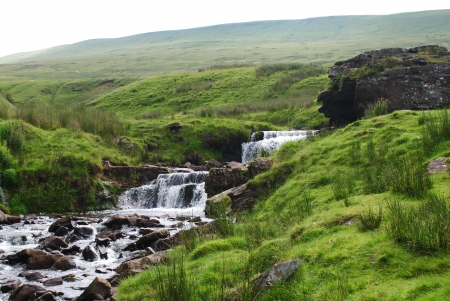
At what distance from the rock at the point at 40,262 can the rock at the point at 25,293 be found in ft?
6.86

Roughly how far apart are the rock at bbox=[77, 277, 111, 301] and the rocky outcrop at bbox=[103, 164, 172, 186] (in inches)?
554

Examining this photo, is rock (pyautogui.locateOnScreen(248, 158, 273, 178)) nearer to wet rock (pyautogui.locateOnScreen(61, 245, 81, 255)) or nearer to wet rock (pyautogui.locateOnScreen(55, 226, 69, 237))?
wet rock (pyautogui.locateOnScreen(61, 245, 81, 255))

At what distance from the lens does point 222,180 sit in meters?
17.8

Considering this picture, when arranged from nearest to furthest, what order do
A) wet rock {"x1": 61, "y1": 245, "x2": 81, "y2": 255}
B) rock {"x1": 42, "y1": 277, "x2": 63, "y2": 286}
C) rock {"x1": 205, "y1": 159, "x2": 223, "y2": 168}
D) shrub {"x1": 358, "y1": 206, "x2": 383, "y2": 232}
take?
1. shrub {"x1": 358, "y1": 206, "x2": 383, "y2": 232}
2. rock {"x1": 42, "y1": 277, "x2": 63, "y2": 286}
3. wet rock {"x1": 61, "y1": 245, "x2": 81, "y2": 255}
4. rock {"x1": 205, "y1": 159, "x2": 223, "y2": 168}

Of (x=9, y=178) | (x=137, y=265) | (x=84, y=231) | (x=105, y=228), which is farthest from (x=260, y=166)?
(x=9, y=178)

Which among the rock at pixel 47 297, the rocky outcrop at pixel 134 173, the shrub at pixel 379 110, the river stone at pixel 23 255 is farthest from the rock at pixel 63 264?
the shrub at pixel 379 110

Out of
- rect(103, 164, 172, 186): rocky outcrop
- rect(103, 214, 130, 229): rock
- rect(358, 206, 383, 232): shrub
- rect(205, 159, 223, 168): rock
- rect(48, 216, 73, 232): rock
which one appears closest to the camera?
rect(358, 206, 383, 232): shrub

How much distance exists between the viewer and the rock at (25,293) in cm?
877

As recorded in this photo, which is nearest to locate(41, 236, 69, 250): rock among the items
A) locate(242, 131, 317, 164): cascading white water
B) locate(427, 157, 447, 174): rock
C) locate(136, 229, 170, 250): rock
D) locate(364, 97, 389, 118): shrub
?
locate(136, 229, 170, 250): rock

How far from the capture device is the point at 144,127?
101ft

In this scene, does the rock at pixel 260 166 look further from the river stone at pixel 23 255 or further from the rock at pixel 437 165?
the river stone at pixel 23 255

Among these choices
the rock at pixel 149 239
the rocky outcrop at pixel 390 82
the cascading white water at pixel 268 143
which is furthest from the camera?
the cascading white water at pixel 268 143

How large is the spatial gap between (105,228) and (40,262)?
14.9 feet

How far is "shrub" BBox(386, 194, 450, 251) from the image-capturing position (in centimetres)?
546
